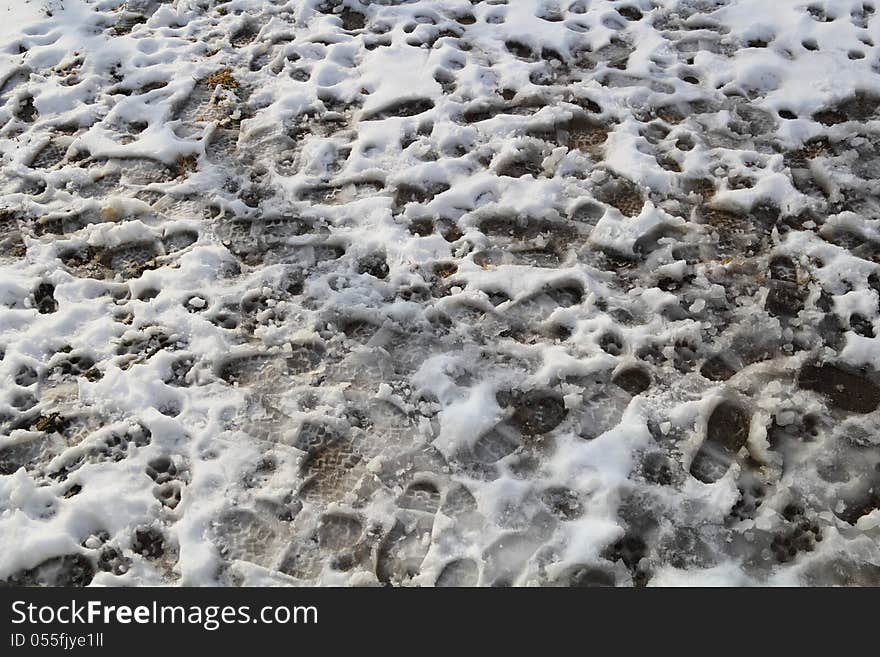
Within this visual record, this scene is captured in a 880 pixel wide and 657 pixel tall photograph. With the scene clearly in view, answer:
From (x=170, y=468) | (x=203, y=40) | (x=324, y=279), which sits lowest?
(x=170, y=468)

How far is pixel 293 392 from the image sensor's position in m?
3.07

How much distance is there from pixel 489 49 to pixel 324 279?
2006 mm

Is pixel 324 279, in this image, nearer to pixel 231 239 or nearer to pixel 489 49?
pixel 231 239

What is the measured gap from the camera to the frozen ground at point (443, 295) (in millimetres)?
2689

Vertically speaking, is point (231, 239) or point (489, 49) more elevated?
point (489, 49)

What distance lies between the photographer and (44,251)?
3635mm

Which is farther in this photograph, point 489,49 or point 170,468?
point 489,49

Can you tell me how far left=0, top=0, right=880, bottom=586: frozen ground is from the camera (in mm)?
2689

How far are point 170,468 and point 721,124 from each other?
3.18 m

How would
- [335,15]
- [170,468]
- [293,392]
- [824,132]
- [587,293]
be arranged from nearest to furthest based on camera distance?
[170,468]
[293,392]
[587,293]
[824,132]
[335,15]

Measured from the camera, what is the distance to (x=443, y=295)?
3.39 meters
